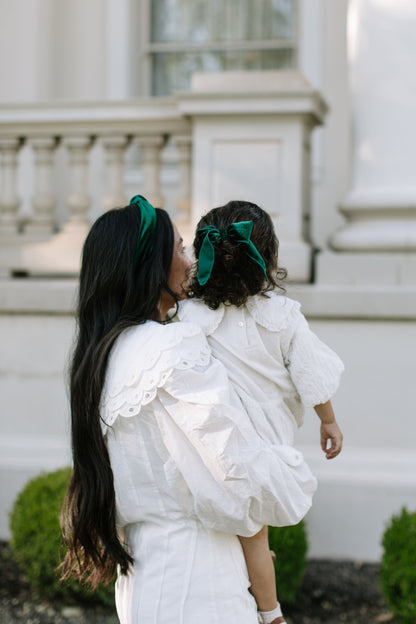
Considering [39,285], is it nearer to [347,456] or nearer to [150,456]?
[347,456]

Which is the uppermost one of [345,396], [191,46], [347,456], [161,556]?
[191,46]

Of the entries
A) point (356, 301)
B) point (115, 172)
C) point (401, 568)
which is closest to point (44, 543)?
point (401, 568)

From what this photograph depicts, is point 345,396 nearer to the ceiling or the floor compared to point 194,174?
nearer to the floor

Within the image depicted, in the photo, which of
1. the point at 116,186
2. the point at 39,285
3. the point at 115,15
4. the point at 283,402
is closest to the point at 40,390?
the point at 39,285

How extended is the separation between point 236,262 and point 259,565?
2.50 ft

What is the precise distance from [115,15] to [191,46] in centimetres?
75

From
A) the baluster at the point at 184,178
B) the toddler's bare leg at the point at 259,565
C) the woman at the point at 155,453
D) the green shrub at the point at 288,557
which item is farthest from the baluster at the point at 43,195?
the toddler's bare leg at the point at 259,565

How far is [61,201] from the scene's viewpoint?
283 inches

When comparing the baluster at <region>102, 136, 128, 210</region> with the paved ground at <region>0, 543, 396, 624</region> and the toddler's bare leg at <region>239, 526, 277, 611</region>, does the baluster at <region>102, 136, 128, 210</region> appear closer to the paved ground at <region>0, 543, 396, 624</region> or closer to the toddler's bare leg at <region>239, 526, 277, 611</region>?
the paved ground at <region>0, 543, 396, 624</region>

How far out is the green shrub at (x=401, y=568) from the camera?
3.53 metres

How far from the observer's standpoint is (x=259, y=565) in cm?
193

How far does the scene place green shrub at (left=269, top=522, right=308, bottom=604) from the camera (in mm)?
3919

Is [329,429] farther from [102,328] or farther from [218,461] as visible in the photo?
[102,328]

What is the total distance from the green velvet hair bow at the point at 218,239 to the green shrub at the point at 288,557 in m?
2.26
